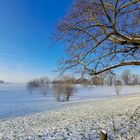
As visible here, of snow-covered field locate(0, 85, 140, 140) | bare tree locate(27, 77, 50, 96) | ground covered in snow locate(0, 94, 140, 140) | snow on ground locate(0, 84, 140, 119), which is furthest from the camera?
bare tree locate(27, 77, 50, 96)

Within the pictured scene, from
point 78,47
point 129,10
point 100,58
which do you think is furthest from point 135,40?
point 78,47

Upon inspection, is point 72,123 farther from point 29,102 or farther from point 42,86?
point 42,86

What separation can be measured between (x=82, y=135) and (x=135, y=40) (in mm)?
4160

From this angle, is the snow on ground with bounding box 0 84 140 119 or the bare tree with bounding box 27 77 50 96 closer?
the snow on ground with bounding box 0 84 140 119

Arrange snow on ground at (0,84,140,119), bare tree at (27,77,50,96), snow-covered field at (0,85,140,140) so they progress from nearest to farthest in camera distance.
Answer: snow-covered field at (0,85,140,140) < snow on ground at (0,84,140,119) < bare tree at (27,77,50,96)

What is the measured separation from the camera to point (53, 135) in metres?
7.83

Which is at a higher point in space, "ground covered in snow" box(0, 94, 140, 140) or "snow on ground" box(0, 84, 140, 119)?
"ground covered in snow" box(0, 94, 140, 140)

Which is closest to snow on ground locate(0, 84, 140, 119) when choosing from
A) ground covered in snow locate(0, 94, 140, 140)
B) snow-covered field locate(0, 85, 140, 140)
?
snow-covered field locate(0, 85, 140, 140)

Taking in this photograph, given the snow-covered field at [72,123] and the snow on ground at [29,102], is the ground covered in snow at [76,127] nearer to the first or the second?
the snow-covered field at [72,123]

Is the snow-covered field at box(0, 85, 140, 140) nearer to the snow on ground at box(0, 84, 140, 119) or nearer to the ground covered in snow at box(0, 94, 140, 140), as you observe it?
the ground covered in snow at box(0, 94, 140, 140)

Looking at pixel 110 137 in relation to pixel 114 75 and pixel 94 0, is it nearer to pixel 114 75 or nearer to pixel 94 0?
pixel 114 75

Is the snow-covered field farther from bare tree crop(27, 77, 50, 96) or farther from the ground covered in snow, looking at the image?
bare tree crop(27, 77, 50, 96)

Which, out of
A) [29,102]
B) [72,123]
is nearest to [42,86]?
[29,102]

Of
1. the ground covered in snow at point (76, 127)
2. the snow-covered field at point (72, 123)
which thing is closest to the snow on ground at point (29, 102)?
the snow-covered field at point (72, 123)
